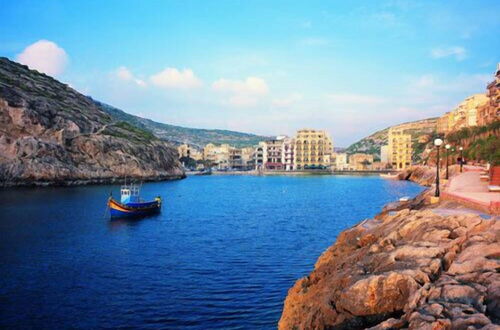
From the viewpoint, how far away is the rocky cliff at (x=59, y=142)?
92.9m

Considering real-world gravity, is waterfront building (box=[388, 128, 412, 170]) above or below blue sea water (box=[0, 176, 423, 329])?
above

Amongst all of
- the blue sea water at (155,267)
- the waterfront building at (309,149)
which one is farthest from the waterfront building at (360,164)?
the blue sea water at (155,267)

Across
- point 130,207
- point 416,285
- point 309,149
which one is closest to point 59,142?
point 130,207

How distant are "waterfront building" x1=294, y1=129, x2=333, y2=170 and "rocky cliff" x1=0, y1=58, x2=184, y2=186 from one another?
215 ft

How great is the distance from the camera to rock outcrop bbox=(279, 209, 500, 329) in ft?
27.0

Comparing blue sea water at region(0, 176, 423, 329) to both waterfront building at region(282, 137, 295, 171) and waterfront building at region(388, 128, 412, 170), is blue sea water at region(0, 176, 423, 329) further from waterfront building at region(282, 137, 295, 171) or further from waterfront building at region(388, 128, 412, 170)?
waterfront building at region(282, 137, 295, 171)

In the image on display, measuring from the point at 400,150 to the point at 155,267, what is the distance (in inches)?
6443

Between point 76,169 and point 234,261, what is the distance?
85.6m

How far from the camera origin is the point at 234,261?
1025 inches

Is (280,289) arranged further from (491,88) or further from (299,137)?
(299,137)

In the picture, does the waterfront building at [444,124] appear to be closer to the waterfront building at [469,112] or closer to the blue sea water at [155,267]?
the waterfront building at [469,112]

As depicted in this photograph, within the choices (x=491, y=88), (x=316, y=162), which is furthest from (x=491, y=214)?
(x=316, y=162)

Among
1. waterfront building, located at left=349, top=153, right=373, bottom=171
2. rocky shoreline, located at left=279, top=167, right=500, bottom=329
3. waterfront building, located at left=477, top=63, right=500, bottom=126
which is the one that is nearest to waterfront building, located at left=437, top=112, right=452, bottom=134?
waterfront building, located at left=349, top=153, right=373, bottom=171

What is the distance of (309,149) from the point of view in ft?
634
